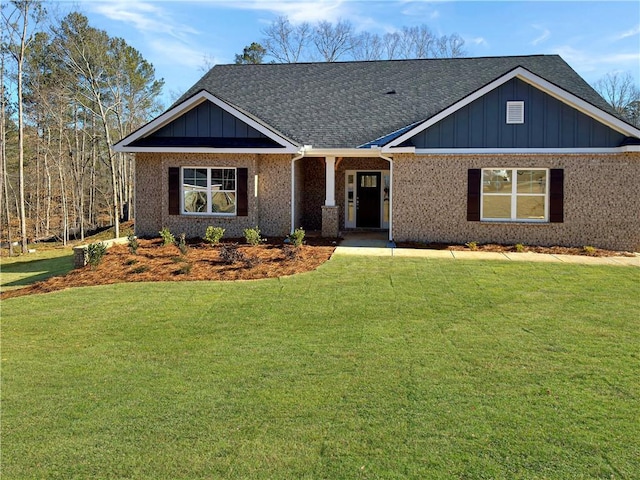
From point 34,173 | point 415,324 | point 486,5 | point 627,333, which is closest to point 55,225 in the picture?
point 34,173

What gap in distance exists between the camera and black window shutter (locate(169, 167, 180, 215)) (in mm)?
14156

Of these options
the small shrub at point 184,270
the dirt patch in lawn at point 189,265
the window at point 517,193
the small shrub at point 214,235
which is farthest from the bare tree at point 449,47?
the small shrub at point 184,270

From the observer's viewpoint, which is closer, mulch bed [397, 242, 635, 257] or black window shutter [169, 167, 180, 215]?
mulch bed [397, 242, 635, 257]

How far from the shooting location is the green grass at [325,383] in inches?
136

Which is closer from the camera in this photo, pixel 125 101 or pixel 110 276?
pixel 110 276

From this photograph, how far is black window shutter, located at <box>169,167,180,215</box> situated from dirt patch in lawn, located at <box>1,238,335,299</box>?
231 cm

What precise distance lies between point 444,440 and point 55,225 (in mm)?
31954

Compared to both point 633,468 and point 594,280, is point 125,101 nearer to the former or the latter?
point 594,280

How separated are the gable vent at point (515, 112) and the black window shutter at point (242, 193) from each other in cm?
737

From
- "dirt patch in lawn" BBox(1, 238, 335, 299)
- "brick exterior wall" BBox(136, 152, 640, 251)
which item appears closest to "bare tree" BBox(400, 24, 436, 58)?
"brick exterior wall" BBox(136, 152, 640, 251)

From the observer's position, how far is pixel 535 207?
1291cm

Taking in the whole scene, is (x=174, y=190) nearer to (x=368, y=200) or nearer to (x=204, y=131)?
(x=204, y=131)

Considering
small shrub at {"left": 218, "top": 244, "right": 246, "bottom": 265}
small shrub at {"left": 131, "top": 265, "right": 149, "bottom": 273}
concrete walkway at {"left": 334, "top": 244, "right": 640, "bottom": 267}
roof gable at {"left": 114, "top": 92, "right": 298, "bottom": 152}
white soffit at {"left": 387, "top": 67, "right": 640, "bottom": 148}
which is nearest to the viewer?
small shrub at {"left": 131, "top": 265, "right": 149, "bottom": 273}

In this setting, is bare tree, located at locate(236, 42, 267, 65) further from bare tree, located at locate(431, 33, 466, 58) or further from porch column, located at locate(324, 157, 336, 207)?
porch column, located at locate(324, 157, 336, 207)
